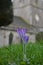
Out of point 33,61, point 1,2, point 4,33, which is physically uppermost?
point 1,2

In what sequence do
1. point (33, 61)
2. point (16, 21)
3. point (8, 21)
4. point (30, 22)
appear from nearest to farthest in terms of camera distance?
point (33, 61)
point (8, 21)
point (16, 21)
point (30, 22)

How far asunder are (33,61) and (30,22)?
3809 centimetres

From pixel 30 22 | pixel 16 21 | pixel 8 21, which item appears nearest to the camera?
pixel 8 21

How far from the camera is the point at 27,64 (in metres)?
3.66

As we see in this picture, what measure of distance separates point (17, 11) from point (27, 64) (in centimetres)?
4093

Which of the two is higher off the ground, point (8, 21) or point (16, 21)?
point (8, 21)

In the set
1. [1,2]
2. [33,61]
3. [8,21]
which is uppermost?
[1,2]

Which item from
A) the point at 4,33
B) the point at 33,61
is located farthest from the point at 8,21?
the point at 4,33

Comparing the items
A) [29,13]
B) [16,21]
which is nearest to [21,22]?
[16,21]

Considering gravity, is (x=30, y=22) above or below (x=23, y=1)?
below

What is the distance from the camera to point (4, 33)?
114 feet

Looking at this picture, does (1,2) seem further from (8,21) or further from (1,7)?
(8,21)

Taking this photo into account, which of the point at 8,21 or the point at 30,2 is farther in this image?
the point at 30,2

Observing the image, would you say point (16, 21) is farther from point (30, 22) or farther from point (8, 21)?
point (8, 21)
